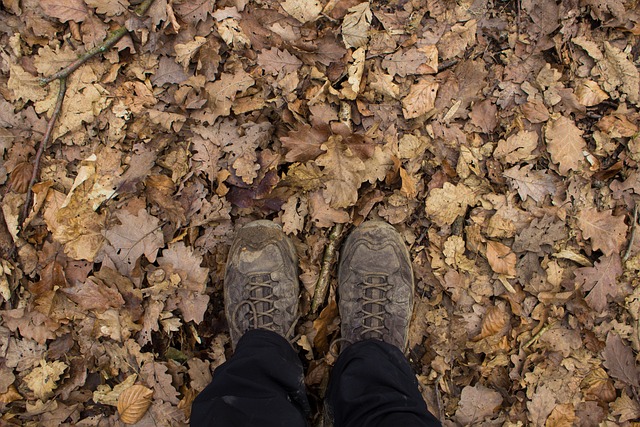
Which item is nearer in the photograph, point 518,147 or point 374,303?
point 518,147

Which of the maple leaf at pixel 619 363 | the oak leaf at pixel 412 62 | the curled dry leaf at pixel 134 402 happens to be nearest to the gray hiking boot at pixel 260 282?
the curled dry leaf at pixel 134 402

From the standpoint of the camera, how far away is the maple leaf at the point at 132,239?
2729mm

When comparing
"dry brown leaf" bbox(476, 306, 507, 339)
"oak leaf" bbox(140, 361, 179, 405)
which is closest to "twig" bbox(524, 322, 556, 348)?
"dry brown leaf" bbox(476, 306, 507, 339)

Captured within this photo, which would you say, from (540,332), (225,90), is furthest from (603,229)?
(225,90)

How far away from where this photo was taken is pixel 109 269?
106 inches

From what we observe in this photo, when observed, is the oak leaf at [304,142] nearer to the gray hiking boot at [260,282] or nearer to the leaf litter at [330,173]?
the leaf litter at [330,173]

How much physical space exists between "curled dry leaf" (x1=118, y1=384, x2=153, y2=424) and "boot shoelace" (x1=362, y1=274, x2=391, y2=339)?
4.70 ft

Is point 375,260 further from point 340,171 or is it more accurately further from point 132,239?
point 132,239

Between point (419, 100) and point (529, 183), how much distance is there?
857 millimetres

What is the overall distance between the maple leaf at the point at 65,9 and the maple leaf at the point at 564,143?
2.94 metres

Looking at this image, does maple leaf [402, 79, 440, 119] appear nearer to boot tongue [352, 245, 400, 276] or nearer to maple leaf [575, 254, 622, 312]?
boot tongue [352, 245, 400, 276]

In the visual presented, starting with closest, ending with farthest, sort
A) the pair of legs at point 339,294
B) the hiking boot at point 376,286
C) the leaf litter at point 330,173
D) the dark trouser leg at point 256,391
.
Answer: the dark trouser leg at point 256,391 → the pair of legs at point 339,294 → the leaf litter at point 330,173 → the hiking boot at point 376,286

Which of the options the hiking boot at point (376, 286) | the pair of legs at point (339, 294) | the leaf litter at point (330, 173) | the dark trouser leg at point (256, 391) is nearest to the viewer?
the dark trouser leg at point (256, 391)

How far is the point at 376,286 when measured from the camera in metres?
2.90
